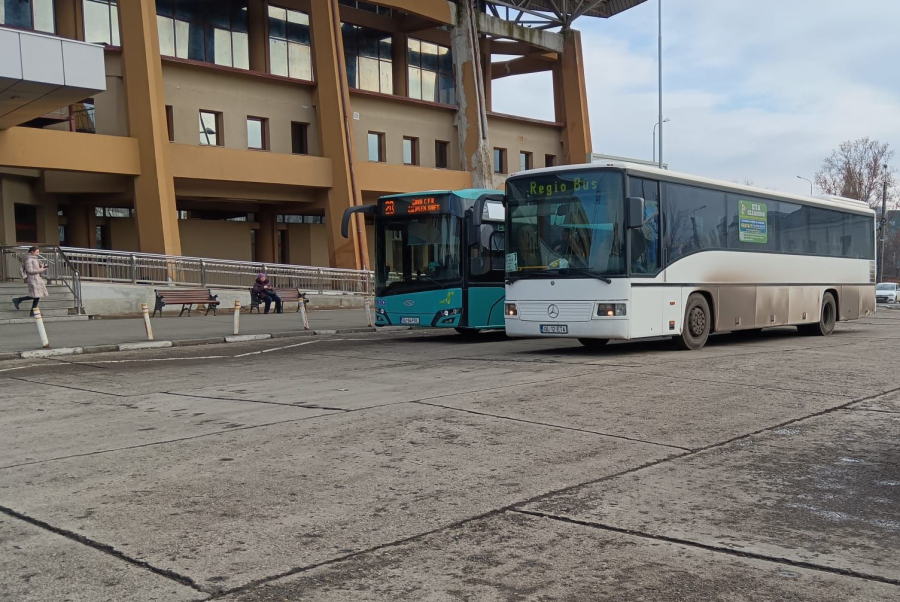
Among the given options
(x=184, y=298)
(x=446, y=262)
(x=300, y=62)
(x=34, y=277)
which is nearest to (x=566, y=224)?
(x=446, y=262)

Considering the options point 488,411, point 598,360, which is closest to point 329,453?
point 488,411

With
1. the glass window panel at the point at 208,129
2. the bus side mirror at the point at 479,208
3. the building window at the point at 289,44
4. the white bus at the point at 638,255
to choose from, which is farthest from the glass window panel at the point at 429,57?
the white bus at the point at 638,255

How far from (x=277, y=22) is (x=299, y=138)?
531cm

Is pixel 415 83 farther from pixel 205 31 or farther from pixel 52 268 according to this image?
pixel 52 268

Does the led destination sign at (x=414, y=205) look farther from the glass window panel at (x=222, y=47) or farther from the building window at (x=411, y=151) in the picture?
the building window at (x=411, y=151)

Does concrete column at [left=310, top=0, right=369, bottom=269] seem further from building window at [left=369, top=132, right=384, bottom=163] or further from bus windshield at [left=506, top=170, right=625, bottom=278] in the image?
bus windshield at [left=506, top=170, right=625, bottom=278]

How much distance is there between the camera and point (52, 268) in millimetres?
25891

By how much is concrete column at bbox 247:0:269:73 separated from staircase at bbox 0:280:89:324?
15643 mm

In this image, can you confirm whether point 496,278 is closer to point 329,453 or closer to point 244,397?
point 244,397

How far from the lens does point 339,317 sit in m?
27.8

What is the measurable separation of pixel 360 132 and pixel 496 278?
75.5 ft

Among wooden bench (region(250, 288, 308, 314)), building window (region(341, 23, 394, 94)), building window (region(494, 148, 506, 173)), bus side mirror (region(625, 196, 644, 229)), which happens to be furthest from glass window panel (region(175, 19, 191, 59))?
bus side mirror (region(625, 196, 644, 229))

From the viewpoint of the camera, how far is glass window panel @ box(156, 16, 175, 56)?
114 ft

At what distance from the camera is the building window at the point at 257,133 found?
3647cm
